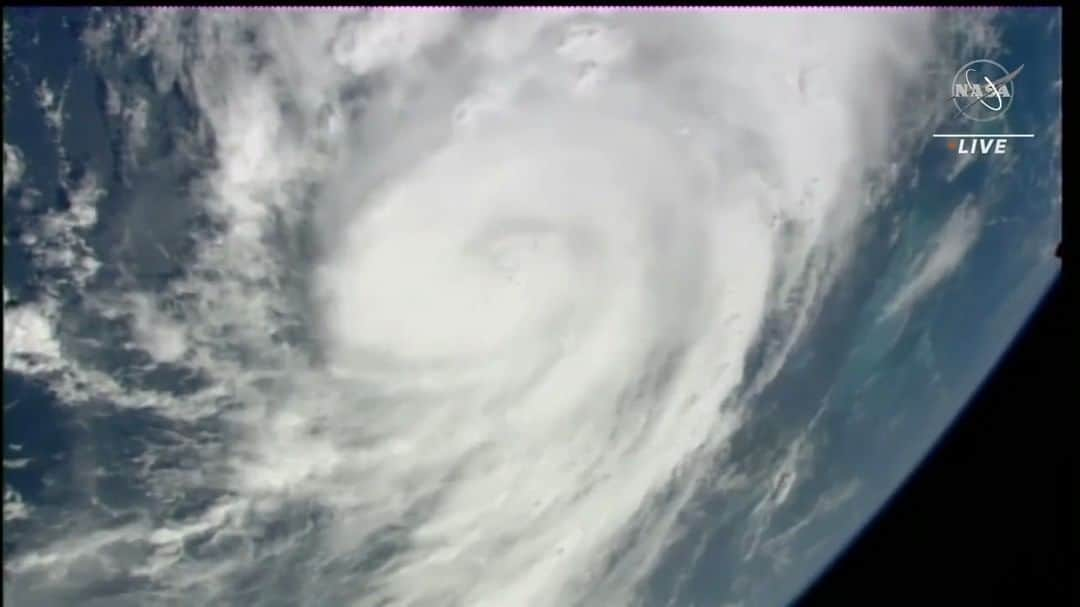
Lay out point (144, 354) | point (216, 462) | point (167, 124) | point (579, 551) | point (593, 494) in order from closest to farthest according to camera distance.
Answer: point (167, 124)
point (144, 354)
point (216, 462)
point (593, 494)
point (579, 551)

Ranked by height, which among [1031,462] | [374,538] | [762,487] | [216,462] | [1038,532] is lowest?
[1038,532]

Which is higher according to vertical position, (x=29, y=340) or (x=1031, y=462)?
(x=29, y=340)

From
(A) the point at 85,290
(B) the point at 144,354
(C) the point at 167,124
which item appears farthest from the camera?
(B) the point at 144,354

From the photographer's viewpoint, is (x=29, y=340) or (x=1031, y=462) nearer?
(x=1031, y=462)

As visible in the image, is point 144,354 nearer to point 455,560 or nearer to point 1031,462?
point 455,560

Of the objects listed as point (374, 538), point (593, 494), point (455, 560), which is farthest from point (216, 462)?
point (593, 494)

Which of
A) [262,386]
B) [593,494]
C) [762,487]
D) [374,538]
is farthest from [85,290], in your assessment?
[762,487]
